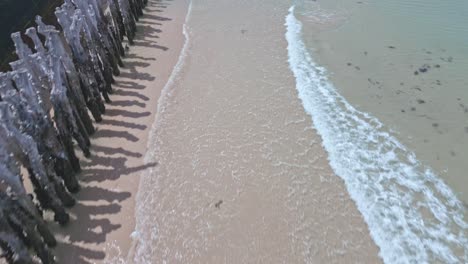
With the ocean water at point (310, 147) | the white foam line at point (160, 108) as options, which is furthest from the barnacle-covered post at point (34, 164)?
the ocean water at point (310, 147)

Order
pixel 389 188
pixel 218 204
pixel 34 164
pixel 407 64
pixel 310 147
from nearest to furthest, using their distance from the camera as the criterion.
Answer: pixel 34 164
pixel 218 204
pixel 389 188
pixel 310 147
pixel 407 64

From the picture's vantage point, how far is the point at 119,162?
7.70 m

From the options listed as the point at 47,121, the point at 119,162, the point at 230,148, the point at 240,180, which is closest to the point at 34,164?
the point at 47,121

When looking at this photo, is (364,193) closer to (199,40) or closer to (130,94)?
(130,94)

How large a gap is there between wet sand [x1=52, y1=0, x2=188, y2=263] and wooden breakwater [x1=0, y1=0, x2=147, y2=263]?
238mm

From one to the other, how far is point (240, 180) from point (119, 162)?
92.5 inches

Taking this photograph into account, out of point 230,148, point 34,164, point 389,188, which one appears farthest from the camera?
point 230,148

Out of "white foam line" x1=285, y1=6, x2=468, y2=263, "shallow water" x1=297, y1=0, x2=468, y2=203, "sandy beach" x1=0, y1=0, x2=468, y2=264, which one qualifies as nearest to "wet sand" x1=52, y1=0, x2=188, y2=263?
"sandy beach" x1=0, y1=0, x2=468, y2=264

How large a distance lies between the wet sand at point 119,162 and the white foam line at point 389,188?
12.3 feet

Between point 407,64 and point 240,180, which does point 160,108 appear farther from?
point 407,64

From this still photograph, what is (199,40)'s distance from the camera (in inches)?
467

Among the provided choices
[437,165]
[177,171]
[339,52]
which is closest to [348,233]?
[437,165]

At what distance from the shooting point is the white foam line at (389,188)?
21.3ft

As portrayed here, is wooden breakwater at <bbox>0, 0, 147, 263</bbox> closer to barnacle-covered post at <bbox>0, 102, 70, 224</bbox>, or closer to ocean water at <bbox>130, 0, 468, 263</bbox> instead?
barnacle-covered post at <bbox>0, 102, 70, 224</bbox>
